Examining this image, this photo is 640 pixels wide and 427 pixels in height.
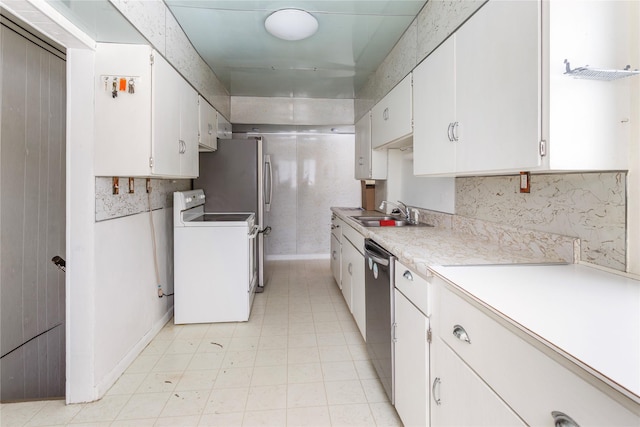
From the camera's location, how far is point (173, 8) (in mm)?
2311

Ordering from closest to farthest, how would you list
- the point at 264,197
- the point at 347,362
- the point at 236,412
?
the point at 236,412
the point at 347,362
the point at 264,197

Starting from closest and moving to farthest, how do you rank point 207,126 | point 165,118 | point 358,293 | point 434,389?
point 434,389 → point 165,118 → point 358,293 → point 207,126

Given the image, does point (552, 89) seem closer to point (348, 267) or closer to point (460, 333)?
point (460, 333)

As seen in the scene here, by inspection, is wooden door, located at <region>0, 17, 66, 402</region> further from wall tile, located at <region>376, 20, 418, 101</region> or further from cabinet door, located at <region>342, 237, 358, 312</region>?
wall tile, located at <region>376, 20, 418, 101</region>

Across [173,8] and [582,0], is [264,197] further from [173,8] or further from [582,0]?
[582,0]

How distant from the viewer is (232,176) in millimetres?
3486

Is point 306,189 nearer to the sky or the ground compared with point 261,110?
nearer to the ground

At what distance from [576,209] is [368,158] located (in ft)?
7.42

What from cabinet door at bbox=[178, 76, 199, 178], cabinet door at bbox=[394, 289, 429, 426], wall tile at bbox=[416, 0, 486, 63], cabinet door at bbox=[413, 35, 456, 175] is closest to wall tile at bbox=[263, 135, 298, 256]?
cabinet door at bbox=[178, 76, 199, 178]

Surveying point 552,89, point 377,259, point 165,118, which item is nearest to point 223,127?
point 165,118

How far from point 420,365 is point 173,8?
2.72 m

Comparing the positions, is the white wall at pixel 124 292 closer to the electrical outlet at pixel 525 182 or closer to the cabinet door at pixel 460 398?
the cabinet door at pixel 460 398

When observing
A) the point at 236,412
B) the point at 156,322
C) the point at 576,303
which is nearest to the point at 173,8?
the point at 156,322

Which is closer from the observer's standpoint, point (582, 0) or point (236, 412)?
point (582, 0)
